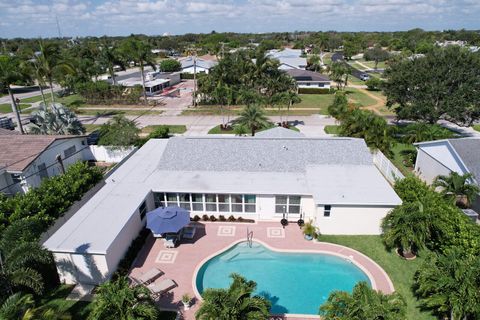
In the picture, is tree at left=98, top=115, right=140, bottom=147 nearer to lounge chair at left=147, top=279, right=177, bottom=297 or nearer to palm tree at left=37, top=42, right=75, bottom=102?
palm tree at left=37, top=42, right=75, bottom=102

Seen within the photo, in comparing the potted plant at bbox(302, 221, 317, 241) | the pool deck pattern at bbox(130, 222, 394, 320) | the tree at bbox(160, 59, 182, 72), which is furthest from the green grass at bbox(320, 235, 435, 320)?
the tree at bbox(160, 59, 182, 72)

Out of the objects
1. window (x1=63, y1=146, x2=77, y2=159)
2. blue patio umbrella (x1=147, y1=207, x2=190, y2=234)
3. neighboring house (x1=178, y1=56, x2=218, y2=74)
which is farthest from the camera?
neighboring house (x1=178, y1=56, x2=218, y2=74)

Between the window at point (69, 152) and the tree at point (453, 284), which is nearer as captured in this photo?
the tree at point (453, 284)

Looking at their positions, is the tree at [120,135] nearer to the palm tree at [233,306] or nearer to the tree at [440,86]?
the palm tree at [233,306]

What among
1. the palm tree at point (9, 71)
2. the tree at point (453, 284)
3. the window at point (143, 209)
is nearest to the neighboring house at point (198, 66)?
the palm tree at point (9, 71)

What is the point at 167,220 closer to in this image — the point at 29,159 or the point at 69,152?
the point at 29,159

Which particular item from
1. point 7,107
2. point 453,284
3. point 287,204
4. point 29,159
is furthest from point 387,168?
point 7,107

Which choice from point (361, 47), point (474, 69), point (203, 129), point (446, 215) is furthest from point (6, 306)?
point (361, 47)
